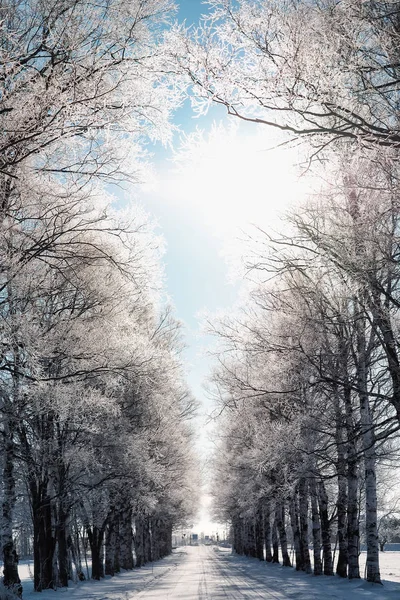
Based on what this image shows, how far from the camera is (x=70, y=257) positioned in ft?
28.0

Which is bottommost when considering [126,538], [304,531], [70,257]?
[126,538]

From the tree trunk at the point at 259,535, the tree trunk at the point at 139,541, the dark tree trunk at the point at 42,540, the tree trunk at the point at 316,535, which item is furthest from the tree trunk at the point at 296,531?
the tree trunk at the point at 139,541

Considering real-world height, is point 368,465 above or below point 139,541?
above

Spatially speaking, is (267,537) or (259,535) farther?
(259,535)

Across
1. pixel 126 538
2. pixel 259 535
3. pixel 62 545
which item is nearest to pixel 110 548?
pixel 126 538

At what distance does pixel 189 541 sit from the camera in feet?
526

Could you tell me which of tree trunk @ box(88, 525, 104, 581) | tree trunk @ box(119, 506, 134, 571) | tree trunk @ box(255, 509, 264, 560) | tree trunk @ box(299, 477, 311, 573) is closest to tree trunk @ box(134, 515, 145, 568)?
tree trunk @ box(119, 506, 134, 571)

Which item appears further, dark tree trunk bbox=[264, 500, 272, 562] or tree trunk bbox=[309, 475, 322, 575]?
dark tree trunk bbox=[264, 500, 272, 562]

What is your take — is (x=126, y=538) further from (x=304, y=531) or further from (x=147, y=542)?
(x=147, y=542)

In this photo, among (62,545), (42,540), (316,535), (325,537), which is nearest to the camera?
(42,540)

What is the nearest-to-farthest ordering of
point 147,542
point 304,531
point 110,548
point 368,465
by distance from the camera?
point 368,465 → point 304,531 → point 110,548 → point 147,542

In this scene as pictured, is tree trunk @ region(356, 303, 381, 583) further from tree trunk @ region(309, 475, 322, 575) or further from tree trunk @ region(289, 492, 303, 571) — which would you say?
tree trunk @ region(289, 492, 303, 571)

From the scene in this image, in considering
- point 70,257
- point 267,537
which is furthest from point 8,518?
point 267,537

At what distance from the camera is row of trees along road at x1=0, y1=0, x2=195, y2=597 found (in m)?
6.64
